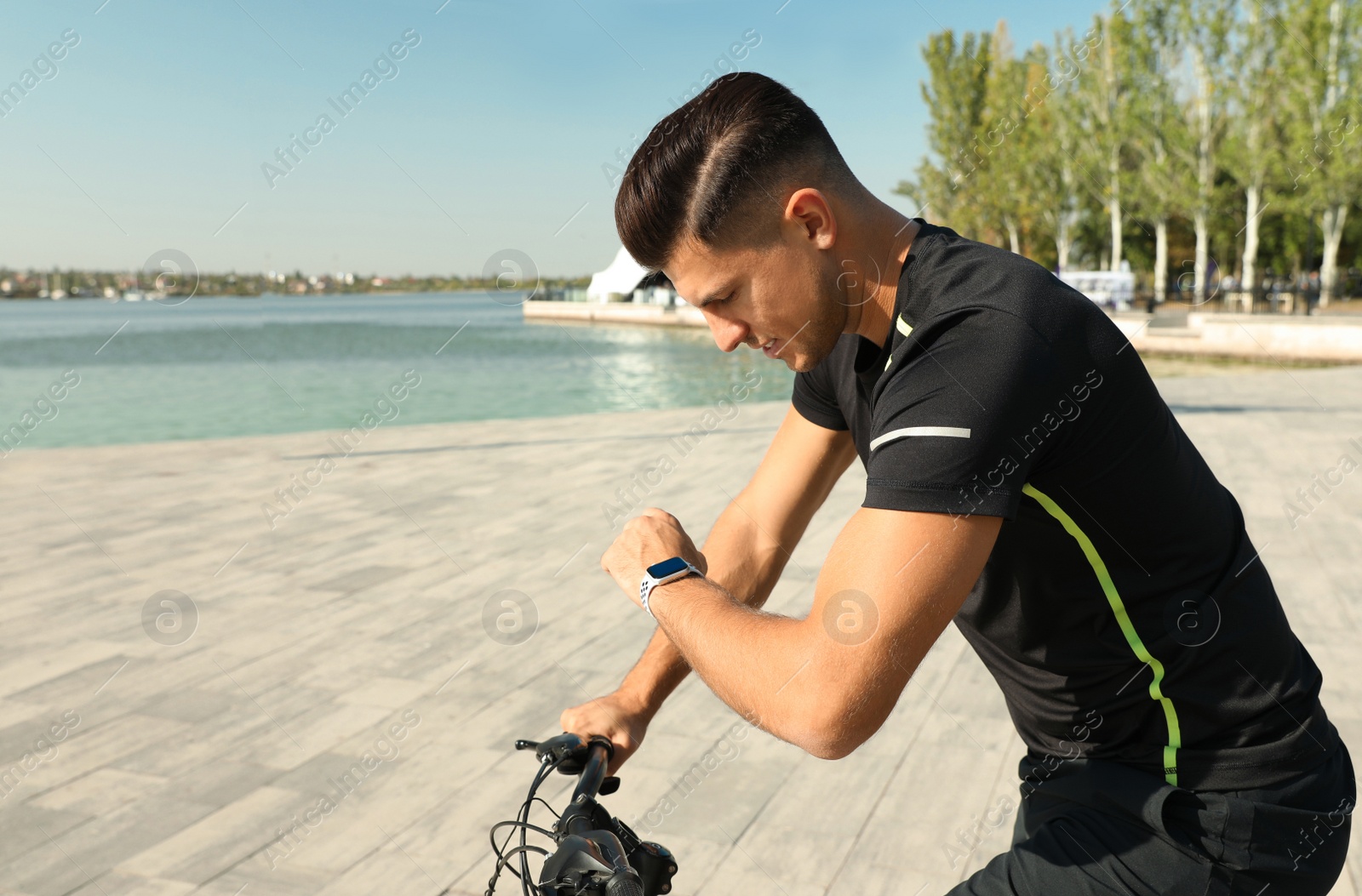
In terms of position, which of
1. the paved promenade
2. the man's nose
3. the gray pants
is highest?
the man's nose

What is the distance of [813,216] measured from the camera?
149cm

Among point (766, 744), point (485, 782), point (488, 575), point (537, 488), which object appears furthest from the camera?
point (537, 488)

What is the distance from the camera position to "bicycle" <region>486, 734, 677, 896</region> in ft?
4.11

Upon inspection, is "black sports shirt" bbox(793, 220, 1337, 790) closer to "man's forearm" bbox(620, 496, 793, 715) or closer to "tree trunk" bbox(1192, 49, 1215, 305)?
"man's forearm" bbox(620, 496, 793, 715)

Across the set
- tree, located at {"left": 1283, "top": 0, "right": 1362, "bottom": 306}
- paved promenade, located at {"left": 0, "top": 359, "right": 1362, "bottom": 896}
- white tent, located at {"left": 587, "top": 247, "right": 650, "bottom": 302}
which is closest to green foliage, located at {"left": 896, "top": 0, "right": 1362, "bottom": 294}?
tree, located at {"left": 1283, "top": 0, "right": 1362, "bottom": 306}

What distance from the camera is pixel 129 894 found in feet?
9.51

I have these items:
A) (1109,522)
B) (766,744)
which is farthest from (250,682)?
(1109,522)

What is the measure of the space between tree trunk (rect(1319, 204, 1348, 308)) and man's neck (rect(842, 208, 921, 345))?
38390mm

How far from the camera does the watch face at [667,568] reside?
4.82 feet

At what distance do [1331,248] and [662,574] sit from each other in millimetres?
41438

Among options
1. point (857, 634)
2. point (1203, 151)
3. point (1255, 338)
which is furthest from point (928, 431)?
point (1203, 151)

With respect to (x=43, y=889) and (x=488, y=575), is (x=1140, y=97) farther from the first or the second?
(x=43, y=889)

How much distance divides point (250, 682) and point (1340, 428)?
10860 millimetres

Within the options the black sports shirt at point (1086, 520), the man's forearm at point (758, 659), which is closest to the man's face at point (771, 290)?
the black sports shirt at point (1086, 520)
